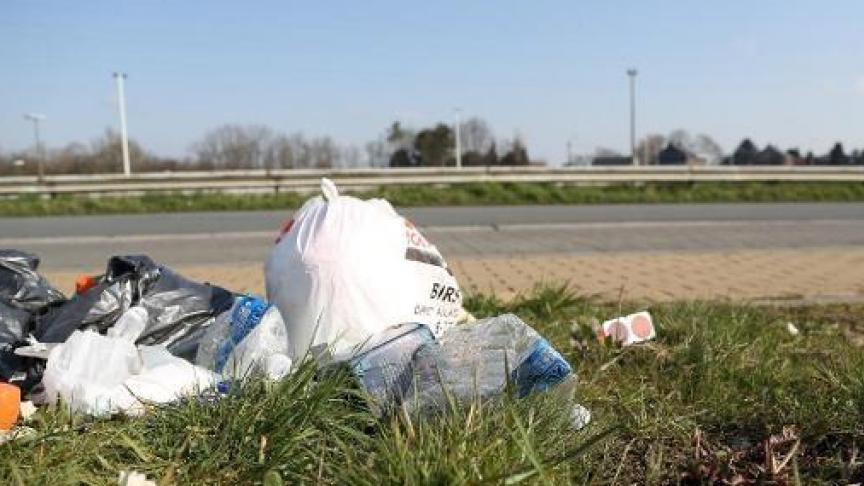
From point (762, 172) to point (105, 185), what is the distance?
1768 centimetres

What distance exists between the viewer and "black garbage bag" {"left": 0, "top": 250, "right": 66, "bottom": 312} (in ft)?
11.3

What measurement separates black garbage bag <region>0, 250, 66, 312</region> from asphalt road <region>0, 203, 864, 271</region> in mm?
5359

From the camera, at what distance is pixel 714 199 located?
19.5 m

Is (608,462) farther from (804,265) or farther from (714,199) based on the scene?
(714,199)

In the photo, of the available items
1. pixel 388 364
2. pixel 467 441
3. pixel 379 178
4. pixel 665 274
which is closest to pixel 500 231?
pixel 665 274

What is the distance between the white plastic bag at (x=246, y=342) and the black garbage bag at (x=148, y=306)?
0.13 metres

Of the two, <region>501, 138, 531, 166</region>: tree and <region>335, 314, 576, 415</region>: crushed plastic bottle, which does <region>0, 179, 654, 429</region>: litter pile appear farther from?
<region>501, 138, 531, 166</region>: tree

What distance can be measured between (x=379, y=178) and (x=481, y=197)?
12.0 ft

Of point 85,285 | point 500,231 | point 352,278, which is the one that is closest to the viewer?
point 352,278

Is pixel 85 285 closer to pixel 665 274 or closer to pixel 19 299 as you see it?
pixel 19 299

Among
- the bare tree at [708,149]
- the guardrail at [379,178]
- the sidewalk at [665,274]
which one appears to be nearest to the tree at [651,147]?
the bare tree at [708,149]

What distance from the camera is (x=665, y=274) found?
727 centimetres

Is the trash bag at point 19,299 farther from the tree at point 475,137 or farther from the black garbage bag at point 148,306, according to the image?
the tree at point 475,137

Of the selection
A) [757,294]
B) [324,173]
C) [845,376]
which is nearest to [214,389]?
[845,376]
